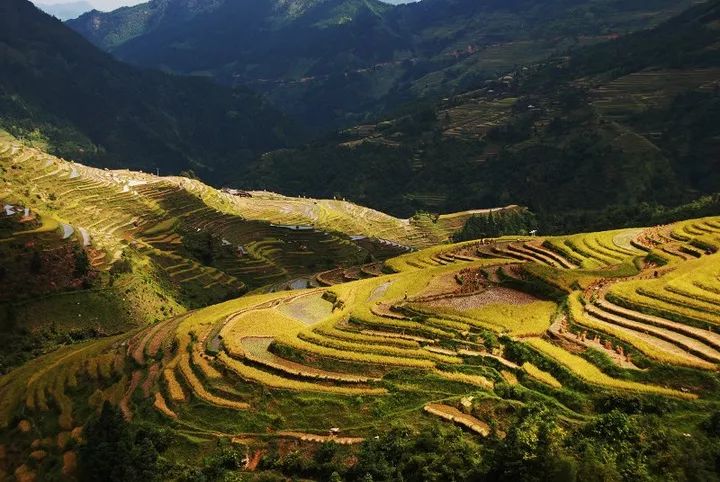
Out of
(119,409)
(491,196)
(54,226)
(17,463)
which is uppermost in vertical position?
(54,226)

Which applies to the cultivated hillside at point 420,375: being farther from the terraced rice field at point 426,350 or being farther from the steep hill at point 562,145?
the steep hill at point 562,145

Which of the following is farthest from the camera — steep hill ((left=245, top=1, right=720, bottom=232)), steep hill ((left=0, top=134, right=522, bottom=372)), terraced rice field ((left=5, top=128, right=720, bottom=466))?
steep hill ((left=245, top=1, right=720, bottom=232))

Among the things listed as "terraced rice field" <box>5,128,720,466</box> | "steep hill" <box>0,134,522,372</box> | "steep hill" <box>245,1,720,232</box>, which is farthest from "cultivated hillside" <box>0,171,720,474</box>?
"steep hill" <box>245,1,720,232</box>

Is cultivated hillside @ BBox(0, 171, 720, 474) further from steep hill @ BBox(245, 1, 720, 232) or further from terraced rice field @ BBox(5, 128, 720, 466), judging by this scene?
steep hill @ BBox(245, 1, 720, 232)

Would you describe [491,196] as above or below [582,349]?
below

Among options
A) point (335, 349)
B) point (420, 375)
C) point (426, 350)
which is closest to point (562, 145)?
point (426, 350)

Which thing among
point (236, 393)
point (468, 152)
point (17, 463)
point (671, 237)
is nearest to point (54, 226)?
point (17, 463)

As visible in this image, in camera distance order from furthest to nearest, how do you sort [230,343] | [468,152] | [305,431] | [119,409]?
[468,152], [230,343], [119,409], [305,431]

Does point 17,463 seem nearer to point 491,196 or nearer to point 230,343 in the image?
point 230,343
